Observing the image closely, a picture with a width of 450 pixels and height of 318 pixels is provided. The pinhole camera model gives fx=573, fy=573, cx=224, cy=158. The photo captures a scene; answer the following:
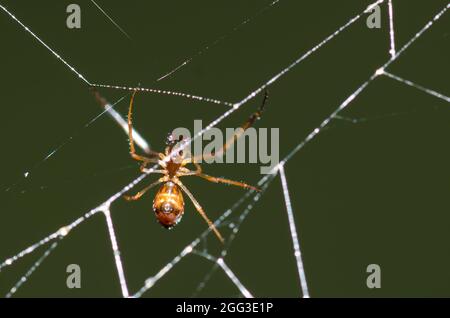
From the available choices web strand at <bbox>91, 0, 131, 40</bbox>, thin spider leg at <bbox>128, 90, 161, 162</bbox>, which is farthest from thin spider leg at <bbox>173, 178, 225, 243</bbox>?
web strand at <bbox>91, 0, 131, 40</bbox>

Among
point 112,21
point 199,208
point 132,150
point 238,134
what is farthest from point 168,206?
point 112,21

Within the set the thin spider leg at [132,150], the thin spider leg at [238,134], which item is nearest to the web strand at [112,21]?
the thin spider leg at [132,150]

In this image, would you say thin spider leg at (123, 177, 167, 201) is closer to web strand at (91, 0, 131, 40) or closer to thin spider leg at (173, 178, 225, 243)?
thin spider leg at (173, 178, 225, 243)

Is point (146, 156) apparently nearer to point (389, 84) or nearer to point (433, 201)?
point (389, 84)

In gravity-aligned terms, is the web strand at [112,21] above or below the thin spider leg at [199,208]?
above

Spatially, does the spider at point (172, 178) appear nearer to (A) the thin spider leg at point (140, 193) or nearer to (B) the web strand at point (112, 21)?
(A) the thin spider leg at point (140, 193)

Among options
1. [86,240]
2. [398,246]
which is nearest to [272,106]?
[398,246]

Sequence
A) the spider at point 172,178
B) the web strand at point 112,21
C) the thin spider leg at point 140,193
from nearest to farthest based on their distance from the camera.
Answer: the spider at point 172,178 → the thin spider leg at point 140,193 → the web strand at point 112,21
